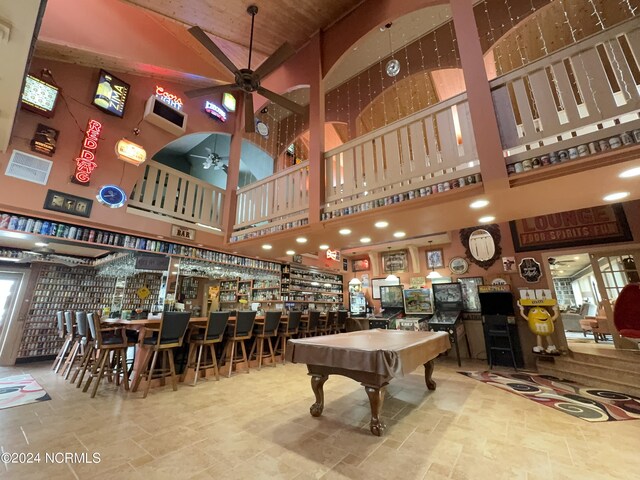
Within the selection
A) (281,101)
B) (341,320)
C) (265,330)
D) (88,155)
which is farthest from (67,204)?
(341,320)

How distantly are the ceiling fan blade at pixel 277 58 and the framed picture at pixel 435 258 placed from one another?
6738 millimetres

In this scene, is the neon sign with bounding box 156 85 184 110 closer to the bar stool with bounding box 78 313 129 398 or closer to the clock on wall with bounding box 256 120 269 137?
the clock on wall with bounding box 256 120 269 137

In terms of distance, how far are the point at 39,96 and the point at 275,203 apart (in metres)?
4.31

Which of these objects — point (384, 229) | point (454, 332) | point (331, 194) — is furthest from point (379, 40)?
point (454, 332)

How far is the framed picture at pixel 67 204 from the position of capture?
14.5ft

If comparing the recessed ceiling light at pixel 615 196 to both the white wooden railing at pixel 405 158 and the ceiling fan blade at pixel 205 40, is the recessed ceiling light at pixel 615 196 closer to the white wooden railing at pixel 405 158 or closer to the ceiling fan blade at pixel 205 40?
the white wooden railing at pixel 405 158

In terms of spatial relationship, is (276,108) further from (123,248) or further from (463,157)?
(463,157)

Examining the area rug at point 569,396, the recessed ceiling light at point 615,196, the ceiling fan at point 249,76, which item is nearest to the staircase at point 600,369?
the area rug at point 569,396

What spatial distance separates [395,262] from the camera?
9.48 metres

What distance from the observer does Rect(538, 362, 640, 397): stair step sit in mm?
4243

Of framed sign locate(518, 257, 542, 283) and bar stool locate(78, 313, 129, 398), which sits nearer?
bar stool locate(78, 313, 129, 398)

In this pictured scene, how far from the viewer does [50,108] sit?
4598 mm

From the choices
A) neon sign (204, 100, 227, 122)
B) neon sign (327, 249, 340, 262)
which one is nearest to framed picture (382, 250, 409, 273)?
neon sign (327, 249, 340, 262)

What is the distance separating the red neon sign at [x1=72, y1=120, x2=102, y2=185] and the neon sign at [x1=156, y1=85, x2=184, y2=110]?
1.80 m
